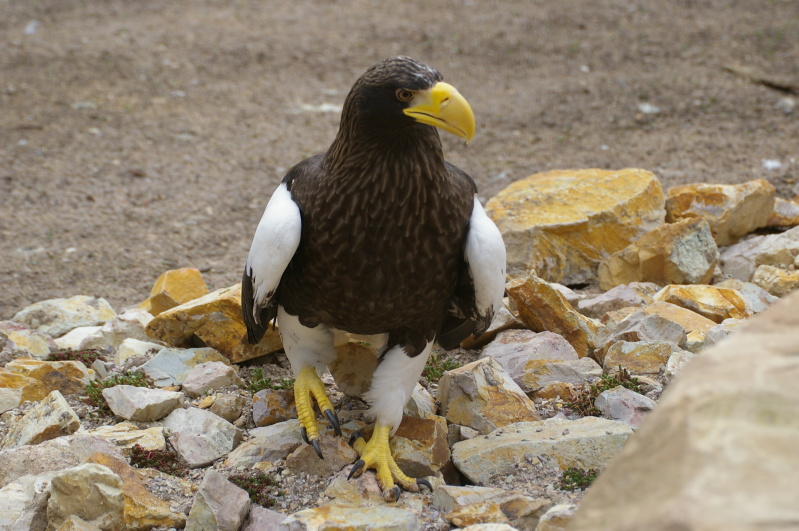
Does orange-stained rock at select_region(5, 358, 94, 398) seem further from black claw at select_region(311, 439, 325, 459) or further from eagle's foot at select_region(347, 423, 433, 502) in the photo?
eagle's foot at select_region(347, 423, 433, 502)

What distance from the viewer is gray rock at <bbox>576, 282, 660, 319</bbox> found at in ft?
15.3

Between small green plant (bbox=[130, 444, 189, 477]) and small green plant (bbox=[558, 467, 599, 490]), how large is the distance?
1471 millimetres

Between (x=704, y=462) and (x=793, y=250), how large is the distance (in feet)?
13.6

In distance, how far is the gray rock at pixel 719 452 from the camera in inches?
49.1

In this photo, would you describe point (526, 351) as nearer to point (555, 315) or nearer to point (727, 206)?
point (555, 315)

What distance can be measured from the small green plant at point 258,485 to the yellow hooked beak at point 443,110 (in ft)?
4.81

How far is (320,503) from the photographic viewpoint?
3.07 metres

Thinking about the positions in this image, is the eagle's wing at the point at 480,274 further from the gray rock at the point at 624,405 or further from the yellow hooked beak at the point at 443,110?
the gray rock at the point at 624,405

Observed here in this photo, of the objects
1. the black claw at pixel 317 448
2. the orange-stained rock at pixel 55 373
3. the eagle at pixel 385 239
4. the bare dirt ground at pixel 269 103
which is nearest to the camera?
the eagle at pixel 385 239

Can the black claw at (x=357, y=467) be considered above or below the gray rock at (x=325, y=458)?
above

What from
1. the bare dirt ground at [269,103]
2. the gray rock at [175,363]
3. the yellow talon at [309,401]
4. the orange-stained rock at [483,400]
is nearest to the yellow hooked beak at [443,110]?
the orange-stained rock at [483,400]

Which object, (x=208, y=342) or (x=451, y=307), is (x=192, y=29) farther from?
(x=451, y=307)

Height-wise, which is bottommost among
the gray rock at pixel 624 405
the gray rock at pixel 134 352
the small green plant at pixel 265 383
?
the gray rock at pixel 134 352

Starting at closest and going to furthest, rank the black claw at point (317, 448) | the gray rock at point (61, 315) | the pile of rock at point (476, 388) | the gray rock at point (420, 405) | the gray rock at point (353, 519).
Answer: the gray rock at point (353, 519) → the pile of rock at point (476, 388) → the black claw at point (317, 448) → the gray rock at point (420, 405) → the gray rock at point (61, 315)
